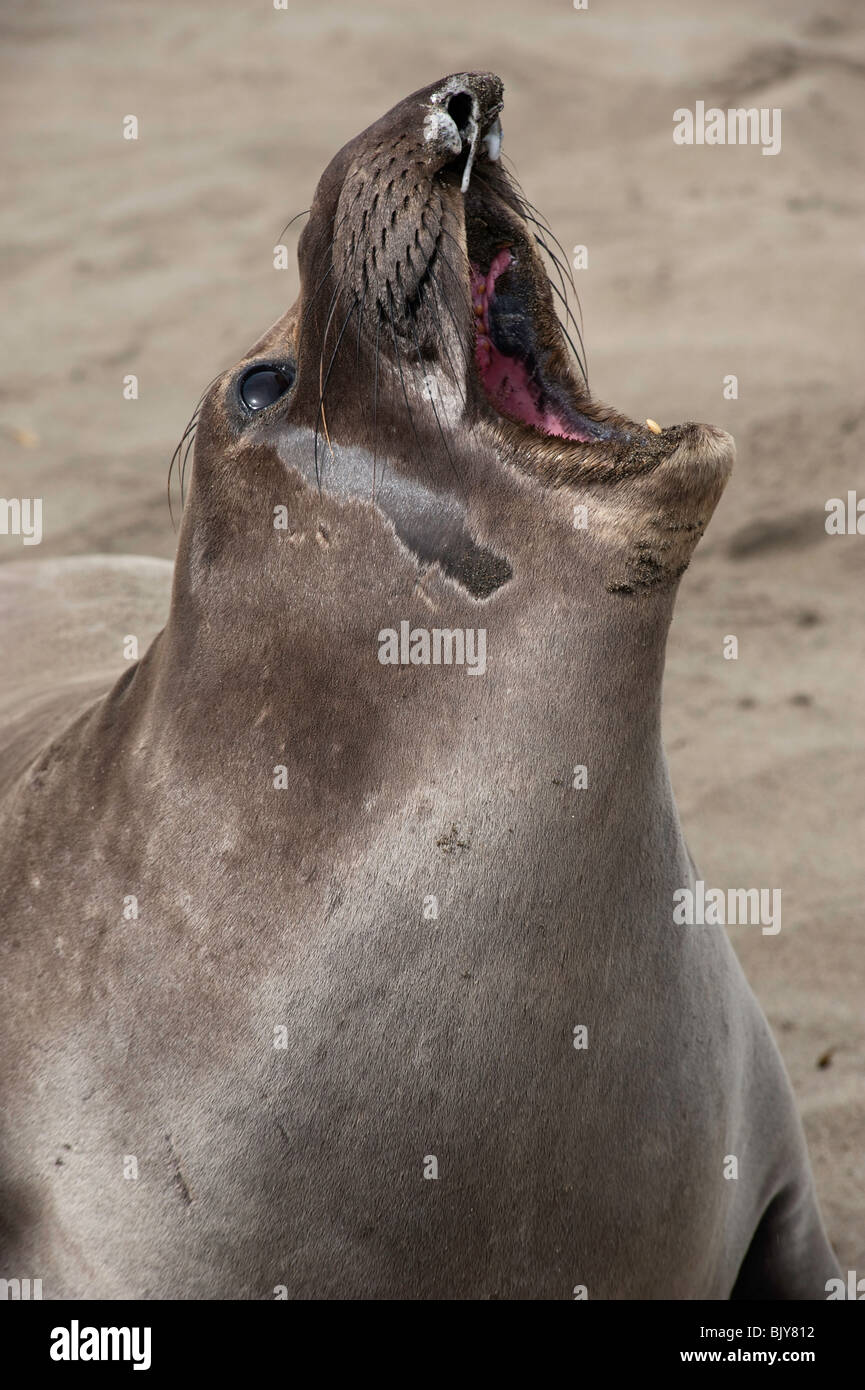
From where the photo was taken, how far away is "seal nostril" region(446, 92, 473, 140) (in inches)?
85.1

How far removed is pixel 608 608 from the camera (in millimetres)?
2031

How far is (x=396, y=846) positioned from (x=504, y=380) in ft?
2.32

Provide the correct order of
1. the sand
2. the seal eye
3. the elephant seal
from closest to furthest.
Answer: the elephant seal, the seal eye, the sand

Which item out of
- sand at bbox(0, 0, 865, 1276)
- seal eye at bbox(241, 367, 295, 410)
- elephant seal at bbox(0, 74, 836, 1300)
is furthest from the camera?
sand at bbox(0, 0, 865, 1276)

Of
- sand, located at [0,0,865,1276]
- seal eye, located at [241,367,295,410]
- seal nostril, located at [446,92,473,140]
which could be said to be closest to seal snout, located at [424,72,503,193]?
seal nostril, located at [446,92,473,140]

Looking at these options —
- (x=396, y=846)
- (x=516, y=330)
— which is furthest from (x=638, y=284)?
(x=396, y=846)

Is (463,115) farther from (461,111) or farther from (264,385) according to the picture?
(264,385)

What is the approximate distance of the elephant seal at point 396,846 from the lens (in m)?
2.06

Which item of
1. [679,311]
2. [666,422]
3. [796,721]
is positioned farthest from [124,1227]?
[679,311]

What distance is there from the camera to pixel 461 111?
2.17 metres

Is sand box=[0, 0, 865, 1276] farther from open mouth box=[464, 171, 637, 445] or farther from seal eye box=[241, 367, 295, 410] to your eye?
seal eye box=[241, 367, 295, 410]

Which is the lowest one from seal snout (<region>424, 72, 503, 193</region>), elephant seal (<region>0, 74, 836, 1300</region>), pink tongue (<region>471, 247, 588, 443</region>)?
elephant seal (<region>0, 74, 836, 1300</region>)

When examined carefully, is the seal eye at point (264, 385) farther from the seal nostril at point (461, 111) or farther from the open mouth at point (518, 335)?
the seal nostril at point (461, 111)

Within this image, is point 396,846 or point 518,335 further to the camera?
point 518,335
